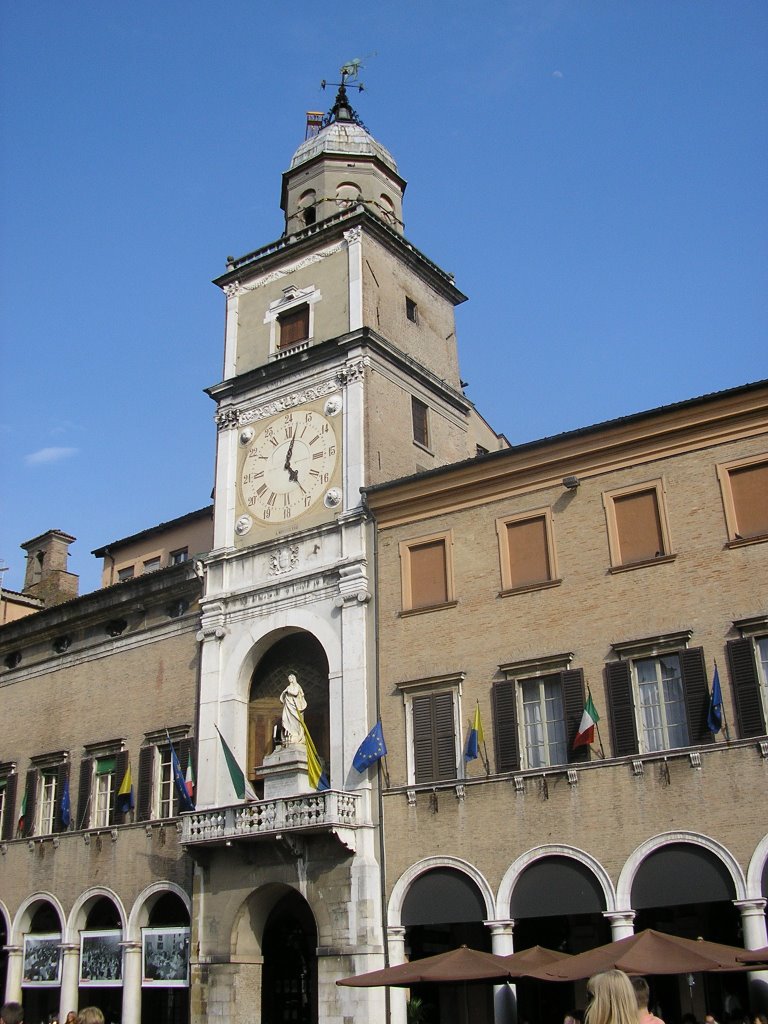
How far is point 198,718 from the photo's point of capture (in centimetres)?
3056

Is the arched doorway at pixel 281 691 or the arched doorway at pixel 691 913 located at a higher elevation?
the arched doorway at pixel 281 691

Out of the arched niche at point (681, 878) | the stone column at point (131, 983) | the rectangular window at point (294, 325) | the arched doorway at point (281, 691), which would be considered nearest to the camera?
the arched niche at point (681, 878)

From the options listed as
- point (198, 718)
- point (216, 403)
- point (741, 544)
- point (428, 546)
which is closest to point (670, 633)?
point (741, 544)

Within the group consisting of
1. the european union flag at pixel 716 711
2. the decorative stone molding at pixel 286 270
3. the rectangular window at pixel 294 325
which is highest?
the decorative stone molding at pixel 286 270

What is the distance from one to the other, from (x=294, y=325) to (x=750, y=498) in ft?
50.3

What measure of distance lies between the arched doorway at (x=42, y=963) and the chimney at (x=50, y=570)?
14.7 meters

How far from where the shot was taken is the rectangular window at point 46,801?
112 feet

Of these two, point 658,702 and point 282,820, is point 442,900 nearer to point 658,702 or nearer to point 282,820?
point 282,820

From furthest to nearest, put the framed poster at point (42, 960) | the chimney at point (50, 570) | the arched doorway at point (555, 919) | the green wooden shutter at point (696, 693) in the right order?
the chimney at point (50, 570), the framed poster at point (42, 960), the arched doorway at point (555, 919), the green wooden shutter at point (696, 693)

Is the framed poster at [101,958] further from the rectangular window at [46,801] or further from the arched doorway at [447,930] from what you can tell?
the arched doorway at [447,930]

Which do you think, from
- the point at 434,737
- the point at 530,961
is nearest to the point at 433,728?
the point at 434,737

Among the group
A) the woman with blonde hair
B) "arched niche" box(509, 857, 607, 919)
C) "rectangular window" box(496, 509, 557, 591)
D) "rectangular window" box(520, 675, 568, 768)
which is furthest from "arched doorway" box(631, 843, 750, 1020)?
the woman with blonde hair

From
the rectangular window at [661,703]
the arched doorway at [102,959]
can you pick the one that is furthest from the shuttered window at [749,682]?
the arched doorway at [102,959]

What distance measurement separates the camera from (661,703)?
23.0m
